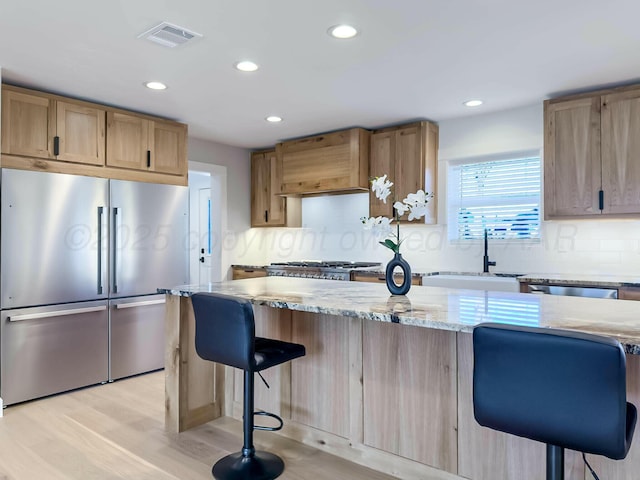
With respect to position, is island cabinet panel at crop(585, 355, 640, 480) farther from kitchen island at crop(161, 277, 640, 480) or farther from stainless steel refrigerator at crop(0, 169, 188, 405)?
stainless steel refrigerator at crop(0, 169, 188, 405)

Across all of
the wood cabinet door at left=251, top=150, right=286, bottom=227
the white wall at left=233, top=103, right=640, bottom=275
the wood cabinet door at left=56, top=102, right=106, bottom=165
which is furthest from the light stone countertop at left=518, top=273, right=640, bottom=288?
the wood cabinet door at left=56, top=102, right=106, bottom=165

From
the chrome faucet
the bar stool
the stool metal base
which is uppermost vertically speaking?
the chrome faucet

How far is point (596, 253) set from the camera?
379 cm

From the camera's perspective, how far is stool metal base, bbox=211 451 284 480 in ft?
7.33

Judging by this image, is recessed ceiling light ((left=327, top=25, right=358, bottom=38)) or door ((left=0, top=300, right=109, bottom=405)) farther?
door ((left=0, top=300, right=109, bottom=405))

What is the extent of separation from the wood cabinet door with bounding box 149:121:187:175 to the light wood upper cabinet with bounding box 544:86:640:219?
3.30 meters

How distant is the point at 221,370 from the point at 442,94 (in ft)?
8.92

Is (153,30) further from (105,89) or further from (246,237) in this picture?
(246,237)

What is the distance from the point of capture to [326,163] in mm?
4867

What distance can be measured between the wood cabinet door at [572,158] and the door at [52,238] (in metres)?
3.69

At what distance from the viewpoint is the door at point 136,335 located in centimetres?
382

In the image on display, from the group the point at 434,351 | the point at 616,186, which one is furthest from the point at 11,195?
the point at 616,186

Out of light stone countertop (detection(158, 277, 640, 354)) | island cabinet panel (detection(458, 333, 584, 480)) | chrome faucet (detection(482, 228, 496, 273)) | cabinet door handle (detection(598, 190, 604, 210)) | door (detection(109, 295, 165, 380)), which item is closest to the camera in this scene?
light stone countertop (detection(158, 277, 640, 354))

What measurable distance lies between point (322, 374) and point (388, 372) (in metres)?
0.44
